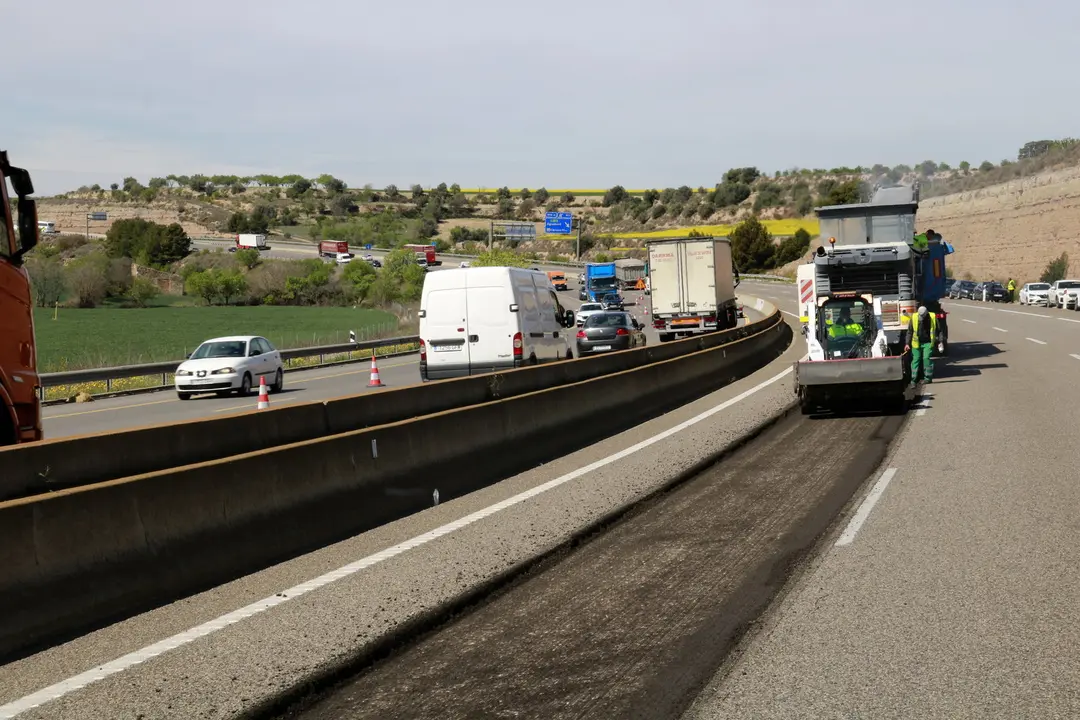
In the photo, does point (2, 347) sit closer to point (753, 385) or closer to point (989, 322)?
point (753, 385)

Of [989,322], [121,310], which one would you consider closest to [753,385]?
[989,322]

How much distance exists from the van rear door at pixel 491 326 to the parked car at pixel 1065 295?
48188 millimetres

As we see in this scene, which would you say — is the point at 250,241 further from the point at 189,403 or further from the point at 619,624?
the point at 619,624

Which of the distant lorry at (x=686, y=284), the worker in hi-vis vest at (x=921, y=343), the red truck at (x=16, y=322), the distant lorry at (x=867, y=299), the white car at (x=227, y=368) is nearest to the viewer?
the red truck at (x=16, y=322)

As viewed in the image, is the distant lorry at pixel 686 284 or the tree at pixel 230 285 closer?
the distant lorry at pixel 686 284

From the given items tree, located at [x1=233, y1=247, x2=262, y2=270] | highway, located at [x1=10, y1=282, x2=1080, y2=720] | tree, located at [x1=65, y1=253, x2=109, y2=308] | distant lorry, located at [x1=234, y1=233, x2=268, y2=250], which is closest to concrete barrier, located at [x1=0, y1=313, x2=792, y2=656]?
highway, located at [x1=10, y1=282, x2=1080, y2=720]

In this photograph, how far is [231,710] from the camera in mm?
5594

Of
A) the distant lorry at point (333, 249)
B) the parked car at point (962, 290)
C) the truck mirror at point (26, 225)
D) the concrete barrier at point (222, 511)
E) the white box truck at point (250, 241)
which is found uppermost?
the white box truck at point (250, 241)

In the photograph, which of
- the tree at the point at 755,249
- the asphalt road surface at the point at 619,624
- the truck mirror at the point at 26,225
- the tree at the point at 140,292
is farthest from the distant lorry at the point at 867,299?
the tree at the point at 755,249

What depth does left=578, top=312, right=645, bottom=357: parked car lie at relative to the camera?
125ft

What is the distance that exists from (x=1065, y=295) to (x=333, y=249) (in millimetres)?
102734

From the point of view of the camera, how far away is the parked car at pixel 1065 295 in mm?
62219

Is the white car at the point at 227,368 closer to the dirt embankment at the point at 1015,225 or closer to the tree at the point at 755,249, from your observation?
the dirt embankment at the point at 1015,225

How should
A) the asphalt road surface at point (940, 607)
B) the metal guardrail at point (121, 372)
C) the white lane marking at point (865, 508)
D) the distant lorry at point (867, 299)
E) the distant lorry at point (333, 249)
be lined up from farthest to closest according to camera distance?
the distant lorry at point (333, 249) → the metal guardrail at point (121, 372) → the distant lorry at point (867, 299) → the white lane marking at point (865, 508) → the asphalt road surface at point (940, 607)
